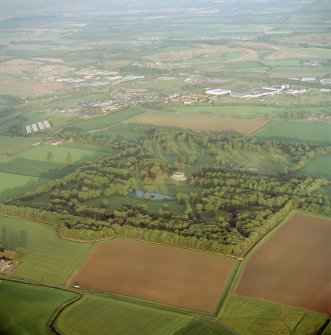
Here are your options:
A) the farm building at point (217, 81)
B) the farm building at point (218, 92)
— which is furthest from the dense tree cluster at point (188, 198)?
the farm building at point (217, 81)

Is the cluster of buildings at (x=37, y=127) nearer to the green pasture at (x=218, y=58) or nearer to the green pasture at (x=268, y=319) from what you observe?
the green pasture at (x=268, y=319)

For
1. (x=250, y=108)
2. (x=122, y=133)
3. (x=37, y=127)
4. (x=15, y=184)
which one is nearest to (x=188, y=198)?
(x=15, y=184)

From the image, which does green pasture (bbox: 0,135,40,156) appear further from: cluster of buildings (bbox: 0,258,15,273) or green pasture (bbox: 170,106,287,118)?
cluster of buildings (bbox: 0,258,15,273)

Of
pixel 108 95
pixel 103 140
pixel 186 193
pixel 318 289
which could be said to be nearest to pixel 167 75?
pixel 108 95

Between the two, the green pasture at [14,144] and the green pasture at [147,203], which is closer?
the green pasture at [147,203]

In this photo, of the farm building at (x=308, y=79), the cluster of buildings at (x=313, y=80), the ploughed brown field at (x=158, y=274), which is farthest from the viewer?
the farm building at (x=308, y=79)
